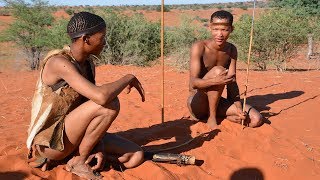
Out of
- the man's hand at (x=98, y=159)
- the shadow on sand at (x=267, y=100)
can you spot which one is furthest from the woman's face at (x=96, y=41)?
the shadow on sand at (x=267, y=100)

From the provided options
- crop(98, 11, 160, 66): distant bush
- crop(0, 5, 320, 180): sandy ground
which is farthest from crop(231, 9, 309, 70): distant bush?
crop(0, 5, 320, 180): sandy ground

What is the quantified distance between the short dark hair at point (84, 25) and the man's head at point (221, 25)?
1.66 metres

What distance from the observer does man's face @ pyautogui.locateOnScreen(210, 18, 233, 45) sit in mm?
4188

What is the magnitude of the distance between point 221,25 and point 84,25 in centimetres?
182

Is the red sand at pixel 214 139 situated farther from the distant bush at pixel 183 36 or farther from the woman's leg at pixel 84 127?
the distant bush at pixel 183 36

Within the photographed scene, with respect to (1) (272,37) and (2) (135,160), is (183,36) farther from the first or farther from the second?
(2) (135,160)

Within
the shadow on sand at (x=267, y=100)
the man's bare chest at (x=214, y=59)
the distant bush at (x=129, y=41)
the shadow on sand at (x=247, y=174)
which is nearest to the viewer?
the shadow on sand at (x=247, y=174)

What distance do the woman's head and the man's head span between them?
5.39 ft

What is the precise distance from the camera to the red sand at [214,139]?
334 cm

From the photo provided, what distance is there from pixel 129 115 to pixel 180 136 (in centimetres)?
120

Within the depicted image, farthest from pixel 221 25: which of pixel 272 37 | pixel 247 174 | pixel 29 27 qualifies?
pixel 29 27

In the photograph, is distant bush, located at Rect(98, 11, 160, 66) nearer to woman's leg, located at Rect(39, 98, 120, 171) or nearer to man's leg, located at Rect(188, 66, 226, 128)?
man's leg, located at Rect(188, 66, 226, 128)

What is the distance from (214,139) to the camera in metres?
4.14

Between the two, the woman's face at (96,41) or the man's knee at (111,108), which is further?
the woman's face at (96,41)
